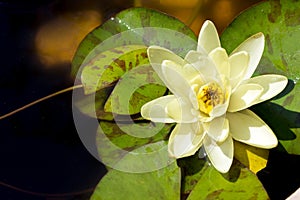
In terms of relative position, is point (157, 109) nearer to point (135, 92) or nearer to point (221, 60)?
point (135, 92)

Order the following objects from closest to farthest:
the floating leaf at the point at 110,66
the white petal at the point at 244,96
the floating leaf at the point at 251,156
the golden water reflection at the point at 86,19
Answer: the white petal at the point at 244,96
the floating leaf at the point at 251,156
the floating leaf at the point at 110,66
the golden water reflection at the point at 86,19

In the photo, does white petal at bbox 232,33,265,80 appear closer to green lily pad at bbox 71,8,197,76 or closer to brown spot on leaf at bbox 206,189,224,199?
green lily pad at bbox 71,8,197,76

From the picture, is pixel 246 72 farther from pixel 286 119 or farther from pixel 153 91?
pixel 153 91

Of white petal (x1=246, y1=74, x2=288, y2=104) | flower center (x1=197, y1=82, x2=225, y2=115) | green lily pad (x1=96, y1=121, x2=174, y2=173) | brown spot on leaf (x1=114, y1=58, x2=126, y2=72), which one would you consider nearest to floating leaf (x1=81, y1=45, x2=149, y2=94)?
brown spot on leaf (x1=114, y1=58, x2=126, y2=72)

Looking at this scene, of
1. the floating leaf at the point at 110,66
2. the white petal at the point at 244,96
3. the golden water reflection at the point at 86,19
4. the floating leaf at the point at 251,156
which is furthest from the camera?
the golden water reflection at the point at 86,19

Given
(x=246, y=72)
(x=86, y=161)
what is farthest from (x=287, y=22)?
(x=86, y=161)

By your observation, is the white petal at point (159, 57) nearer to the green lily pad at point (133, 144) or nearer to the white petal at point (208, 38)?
the white petal at point (208, 38)

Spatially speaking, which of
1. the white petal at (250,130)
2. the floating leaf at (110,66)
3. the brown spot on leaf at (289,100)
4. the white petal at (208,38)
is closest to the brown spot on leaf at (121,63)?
the floating leaf at (110,66)

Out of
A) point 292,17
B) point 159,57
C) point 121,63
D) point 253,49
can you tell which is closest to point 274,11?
point 292,17
